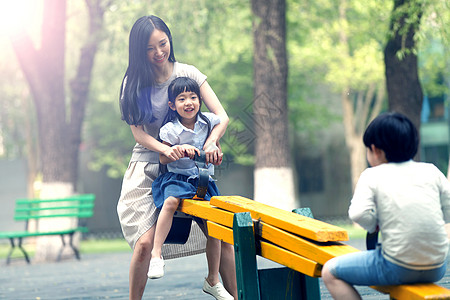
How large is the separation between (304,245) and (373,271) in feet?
1.39

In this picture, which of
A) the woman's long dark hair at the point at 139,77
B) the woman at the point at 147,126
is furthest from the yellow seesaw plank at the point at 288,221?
the woman's long dark hair at the point at 139,77

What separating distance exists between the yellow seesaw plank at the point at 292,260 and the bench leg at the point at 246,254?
78 millimetres

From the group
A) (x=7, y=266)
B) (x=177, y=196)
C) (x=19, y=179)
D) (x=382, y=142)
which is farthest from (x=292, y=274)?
(x=19, y=179)

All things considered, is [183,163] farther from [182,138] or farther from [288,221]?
[288,221]

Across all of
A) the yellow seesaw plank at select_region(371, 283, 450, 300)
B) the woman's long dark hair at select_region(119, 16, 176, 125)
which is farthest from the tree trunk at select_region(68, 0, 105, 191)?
the yellow seesaw plank at select_region(371, 283, 450, 300)

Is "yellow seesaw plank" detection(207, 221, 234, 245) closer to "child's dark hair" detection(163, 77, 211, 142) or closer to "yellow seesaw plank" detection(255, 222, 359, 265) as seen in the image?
"yellow seesaw plank" detection(255, 222, 359, 265)

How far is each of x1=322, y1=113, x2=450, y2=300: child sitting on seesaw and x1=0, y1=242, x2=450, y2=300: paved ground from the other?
240 cm

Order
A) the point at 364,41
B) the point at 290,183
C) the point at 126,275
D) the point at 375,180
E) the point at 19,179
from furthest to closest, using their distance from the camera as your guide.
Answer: the point at 19,179, the point at 364,41, the point at 290,183, the point at 126,275, the point at 375,180

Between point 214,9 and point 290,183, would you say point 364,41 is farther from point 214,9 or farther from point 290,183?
point 290,183

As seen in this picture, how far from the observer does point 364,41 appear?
21.6 meters

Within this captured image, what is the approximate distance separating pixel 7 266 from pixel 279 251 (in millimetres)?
9592

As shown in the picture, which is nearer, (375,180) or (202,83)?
(375,180)

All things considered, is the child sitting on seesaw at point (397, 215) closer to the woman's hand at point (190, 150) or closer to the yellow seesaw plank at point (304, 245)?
the yellow seesaw plank at point (304, 245)

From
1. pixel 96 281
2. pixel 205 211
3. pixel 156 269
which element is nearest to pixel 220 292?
pixel 156 269
